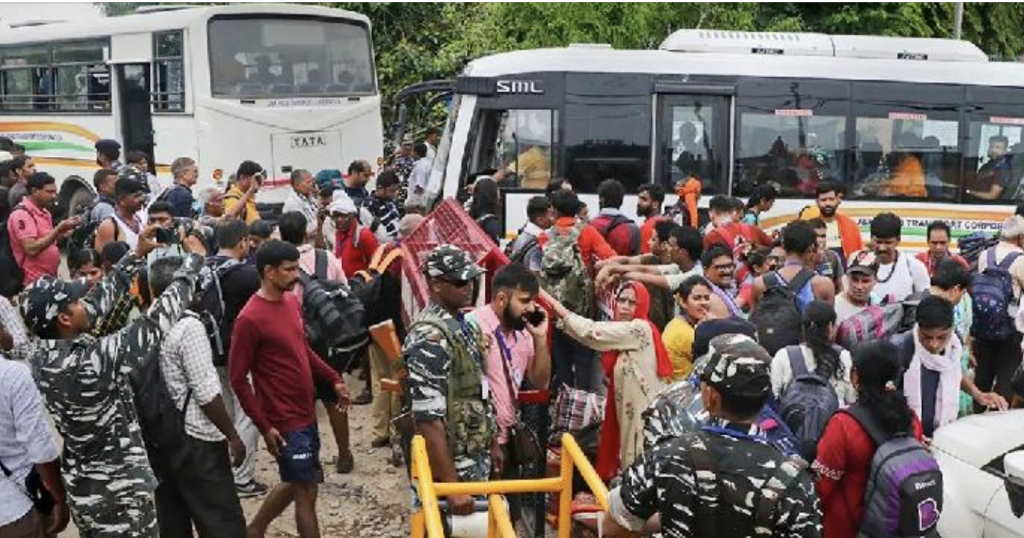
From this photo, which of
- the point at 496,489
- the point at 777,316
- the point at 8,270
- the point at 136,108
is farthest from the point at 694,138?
the point at 496,489

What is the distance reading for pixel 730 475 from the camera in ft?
8.92

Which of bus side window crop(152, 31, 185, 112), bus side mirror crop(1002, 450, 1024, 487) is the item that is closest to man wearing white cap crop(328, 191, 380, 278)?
bus side mirror crop(1002, 450, 1024, 487)

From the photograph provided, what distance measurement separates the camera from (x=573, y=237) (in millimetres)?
6746

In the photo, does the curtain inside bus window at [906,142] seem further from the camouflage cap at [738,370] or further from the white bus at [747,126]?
the camouflage cap at [738,370]

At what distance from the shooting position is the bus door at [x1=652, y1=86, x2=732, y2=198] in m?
11.4

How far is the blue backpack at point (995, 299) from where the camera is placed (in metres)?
6.81

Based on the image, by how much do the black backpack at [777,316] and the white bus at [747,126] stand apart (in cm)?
550

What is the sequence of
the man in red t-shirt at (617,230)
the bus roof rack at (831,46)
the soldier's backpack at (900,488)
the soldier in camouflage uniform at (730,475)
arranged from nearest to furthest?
the soldier in camouflage uniform at (730,475), the soldier's backpack at (900,488), the man in red t-shirt at (617,230), the bus roof rack at (831,46)

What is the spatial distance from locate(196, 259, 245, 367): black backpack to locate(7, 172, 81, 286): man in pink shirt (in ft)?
7.24

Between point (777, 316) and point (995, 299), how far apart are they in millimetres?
2436

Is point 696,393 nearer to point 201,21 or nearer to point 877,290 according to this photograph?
point 877,290

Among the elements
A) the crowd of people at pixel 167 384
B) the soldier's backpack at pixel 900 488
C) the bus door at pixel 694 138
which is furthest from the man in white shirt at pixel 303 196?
the soldier's backpack at pixel 900 488

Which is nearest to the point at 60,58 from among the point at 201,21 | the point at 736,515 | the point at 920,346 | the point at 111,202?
the point at 201,21

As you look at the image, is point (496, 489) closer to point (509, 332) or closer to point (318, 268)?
point (509, 332)
